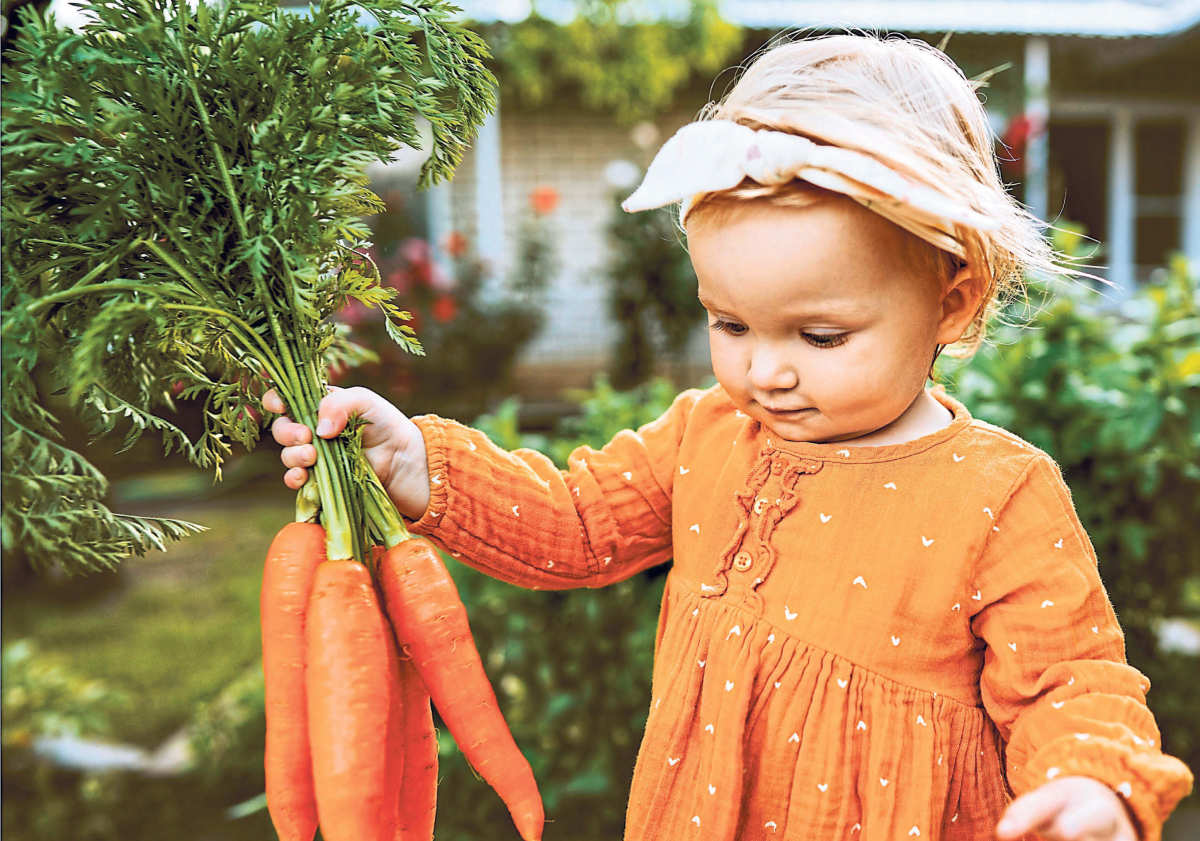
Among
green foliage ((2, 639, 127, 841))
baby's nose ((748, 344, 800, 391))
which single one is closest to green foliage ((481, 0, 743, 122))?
green foliage ((2, 639, 127, 841))

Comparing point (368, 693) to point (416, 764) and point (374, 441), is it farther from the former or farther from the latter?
point (374, 441)

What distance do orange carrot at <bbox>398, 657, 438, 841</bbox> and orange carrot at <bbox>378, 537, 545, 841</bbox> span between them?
0.04m

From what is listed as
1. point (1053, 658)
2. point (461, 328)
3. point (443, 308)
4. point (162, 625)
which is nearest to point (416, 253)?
point (443, 308)

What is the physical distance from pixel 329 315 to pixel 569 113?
29.8 ft

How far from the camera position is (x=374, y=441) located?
4.01 feet

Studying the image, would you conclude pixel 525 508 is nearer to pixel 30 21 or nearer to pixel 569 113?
pixel 30 21

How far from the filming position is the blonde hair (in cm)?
107

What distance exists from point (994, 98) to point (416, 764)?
8595mm

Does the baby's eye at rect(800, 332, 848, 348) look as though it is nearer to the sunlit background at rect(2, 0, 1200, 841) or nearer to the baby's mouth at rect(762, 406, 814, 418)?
the baby's mouth at rect(762, 406, 814, 418)

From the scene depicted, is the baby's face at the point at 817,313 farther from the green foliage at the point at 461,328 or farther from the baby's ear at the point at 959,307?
the green foliage at the point at 461,328

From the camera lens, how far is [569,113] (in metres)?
9.67

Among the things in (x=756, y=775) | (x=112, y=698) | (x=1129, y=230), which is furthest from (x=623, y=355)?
(x=756, y=775)

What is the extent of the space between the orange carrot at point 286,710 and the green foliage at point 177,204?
0.15m

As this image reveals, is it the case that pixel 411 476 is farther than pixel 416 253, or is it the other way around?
pixel 416 253
